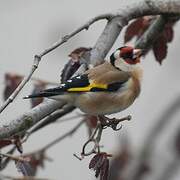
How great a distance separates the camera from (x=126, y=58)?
260 cm

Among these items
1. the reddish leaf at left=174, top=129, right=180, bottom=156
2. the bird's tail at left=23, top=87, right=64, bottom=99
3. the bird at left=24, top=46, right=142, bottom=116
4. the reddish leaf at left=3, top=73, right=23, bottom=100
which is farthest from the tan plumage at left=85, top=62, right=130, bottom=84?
the reddish leaf at left=3, top=73, right=23, bottom=100

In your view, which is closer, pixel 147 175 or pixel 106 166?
pixel 106 166

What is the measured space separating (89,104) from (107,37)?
28 centimetres

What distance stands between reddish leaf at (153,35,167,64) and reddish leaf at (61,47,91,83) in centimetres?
39

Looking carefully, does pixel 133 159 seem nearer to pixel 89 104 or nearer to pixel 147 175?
pixel 147 175

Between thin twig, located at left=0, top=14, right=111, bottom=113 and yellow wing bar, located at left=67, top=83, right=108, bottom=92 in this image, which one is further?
yellow wing bar, located at left=67, top=83, right=108, bottom=92

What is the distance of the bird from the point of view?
2.33 meters

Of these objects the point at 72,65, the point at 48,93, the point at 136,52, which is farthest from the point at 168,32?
the point at 48,93

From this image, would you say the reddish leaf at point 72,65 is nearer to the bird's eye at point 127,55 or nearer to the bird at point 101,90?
the bird at point 101,90

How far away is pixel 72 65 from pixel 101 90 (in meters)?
0.13

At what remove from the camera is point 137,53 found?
2.60 meters

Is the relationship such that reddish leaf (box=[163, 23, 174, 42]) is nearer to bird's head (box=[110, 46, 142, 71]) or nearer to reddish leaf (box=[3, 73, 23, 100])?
bird's head (box=[110, 46, 142, 71])

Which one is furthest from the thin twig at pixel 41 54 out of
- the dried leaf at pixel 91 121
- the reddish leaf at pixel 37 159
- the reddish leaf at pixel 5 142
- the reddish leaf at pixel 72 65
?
the reddish leaf at pixel 37 159

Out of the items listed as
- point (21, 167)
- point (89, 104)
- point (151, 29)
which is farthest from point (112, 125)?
point (151, 29)
